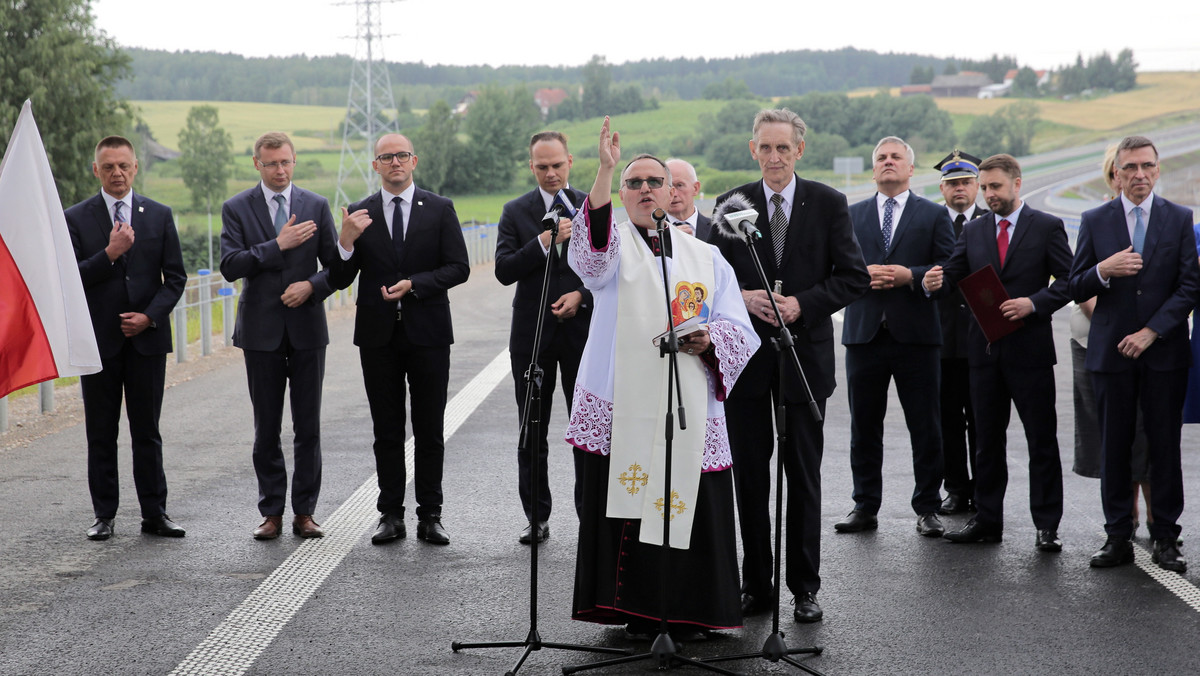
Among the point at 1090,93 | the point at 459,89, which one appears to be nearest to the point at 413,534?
the point at 1090,93

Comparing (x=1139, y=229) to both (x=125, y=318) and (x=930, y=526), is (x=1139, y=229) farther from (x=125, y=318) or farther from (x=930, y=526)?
(x=125, y=318)

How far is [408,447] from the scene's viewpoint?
30.4 ft

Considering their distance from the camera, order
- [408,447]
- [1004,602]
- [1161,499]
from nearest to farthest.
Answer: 1. [1004,602]
2. [1161,499]
3. [408,447]

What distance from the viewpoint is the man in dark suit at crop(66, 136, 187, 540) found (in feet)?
21.7

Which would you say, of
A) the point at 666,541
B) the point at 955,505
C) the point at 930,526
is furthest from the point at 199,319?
the point at 666,541

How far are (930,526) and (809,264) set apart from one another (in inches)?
83.2

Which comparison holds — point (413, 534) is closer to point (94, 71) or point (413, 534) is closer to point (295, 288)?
point (295, 288)

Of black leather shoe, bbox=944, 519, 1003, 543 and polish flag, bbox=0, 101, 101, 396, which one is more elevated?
polish flag, bbox=0, 101, 101, 396

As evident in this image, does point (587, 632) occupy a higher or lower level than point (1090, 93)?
lower

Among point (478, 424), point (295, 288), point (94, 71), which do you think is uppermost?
point (94, 71)

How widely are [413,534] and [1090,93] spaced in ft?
434

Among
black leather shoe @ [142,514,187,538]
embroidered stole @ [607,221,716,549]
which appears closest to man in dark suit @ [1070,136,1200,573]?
embroidered stole @ [607,221,716,549]

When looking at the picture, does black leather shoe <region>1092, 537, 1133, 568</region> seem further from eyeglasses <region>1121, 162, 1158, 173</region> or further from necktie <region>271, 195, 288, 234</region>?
necktie <region>271, 195, 288, 234</region>

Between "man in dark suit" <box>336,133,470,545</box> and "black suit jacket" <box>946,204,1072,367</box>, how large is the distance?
122 inches
